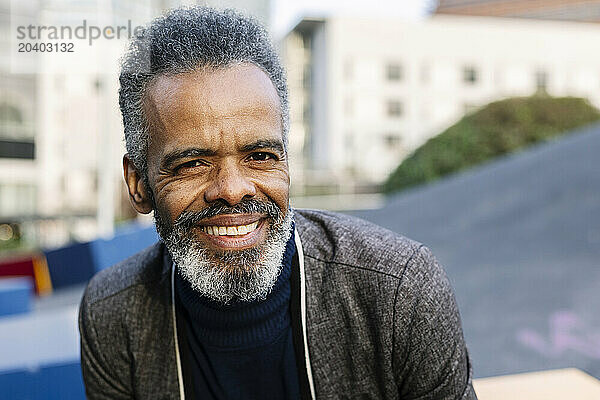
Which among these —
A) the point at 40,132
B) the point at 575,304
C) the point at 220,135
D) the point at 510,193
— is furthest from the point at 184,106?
the point at 40,132

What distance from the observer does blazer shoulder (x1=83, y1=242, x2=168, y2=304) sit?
153 cm

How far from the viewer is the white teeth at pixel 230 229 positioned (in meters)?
1.29

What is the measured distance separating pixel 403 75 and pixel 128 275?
33.4m

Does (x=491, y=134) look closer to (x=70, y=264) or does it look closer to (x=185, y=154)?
(x=70, y=264)

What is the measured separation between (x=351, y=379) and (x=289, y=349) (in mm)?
154

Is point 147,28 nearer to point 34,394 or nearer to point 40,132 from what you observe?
point 34,394

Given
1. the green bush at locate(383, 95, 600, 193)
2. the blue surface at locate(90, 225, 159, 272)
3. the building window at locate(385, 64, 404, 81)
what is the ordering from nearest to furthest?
the blue surface at locate(90, 225, 159, 272), the green bush at locate(383, 95, 600, 193), the building window at locate(385, 64, 404, 81)

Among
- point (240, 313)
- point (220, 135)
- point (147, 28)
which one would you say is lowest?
point (240, 313)

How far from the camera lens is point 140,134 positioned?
135 centimetres

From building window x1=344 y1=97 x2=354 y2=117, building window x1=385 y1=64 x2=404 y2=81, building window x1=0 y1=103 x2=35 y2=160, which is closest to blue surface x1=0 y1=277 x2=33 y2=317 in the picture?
building window x1=0 y1=103 x2=35 y2=160

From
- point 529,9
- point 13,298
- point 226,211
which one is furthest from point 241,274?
point 529,9

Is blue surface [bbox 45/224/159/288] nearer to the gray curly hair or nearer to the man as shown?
the man

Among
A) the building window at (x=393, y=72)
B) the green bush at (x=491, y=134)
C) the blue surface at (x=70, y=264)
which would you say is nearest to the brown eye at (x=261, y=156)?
the blue surface at (x=70, y=264)

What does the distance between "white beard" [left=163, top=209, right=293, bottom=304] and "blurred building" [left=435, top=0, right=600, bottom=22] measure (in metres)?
77.7
